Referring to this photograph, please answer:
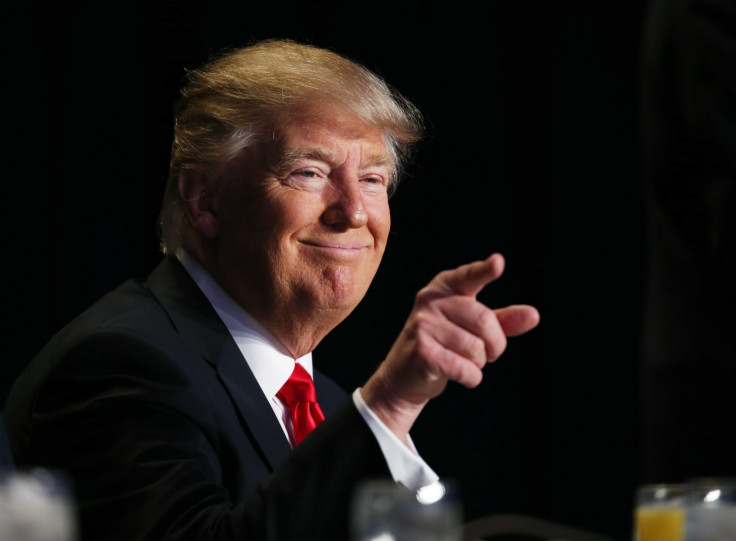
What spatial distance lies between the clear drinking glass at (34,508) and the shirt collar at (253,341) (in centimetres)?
113

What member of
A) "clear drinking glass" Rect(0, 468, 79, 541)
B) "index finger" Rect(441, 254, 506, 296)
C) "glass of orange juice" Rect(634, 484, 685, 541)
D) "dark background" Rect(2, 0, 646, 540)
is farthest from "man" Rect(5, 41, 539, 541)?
"dark background" Rect(2, 0, 646, 540)

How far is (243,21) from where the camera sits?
3551mm

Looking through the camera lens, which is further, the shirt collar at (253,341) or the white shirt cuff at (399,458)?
the shirt collar at (253,341)

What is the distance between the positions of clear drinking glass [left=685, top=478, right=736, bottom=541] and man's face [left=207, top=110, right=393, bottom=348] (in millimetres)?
1141

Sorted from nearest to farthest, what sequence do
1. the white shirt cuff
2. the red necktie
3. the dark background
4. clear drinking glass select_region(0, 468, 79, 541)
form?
clear drinking glass select_region(0, 468, 79, 541) < the white shirt cuff < the red necktie < the dark background

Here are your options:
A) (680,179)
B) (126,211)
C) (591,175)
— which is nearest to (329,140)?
(680,179)

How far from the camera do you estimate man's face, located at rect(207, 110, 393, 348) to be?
223 cm

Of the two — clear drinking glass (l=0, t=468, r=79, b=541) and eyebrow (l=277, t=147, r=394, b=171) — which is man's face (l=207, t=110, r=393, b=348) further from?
clear drinking glass (l=0, t=468, r=79, b=541)

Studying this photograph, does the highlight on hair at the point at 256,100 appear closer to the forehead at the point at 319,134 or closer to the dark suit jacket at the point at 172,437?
the forehead at the point at 319,134

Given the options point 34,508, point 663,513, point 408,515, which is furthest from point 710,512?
point 34,508

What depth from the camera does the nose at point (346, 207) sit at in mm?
2270

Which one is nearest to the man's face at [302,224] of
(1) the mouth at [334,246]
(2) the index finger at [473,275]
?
(1) the mouth at [334,246]

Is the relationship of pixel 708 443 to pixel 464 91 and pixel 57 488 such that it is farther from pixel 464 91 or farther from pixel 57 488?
pixel 464 91

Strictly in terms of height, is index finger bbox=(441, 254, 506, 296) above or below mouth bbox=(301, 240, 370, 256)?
below
